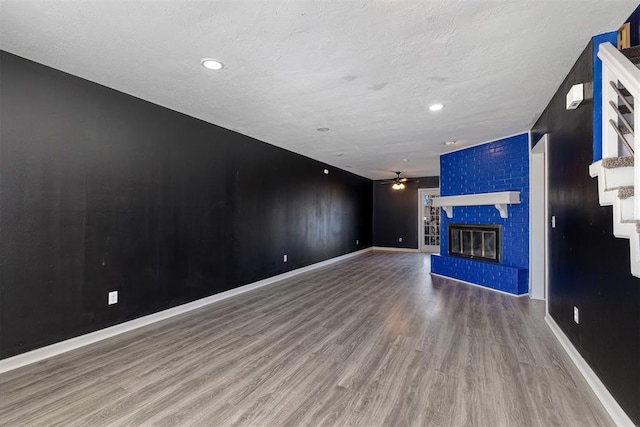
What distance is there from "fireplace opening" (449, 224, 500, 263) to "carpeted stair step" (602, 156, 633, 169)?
11.2 ft

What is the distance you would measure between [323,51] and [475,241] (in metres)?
4.53

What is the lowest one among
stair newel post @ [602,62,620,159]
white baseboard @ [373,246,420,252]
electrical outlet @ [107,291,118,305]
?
white baseboard @ [373,246,420,252]

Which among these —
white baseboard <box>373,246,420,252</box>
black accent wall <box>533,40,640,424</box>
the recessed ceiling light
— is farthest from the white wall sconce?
white baseboard <box>373,246,420,252</box>

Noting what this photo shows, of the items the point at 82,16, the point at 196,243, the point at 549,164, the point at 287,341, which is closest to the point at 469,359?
the point at 287,341

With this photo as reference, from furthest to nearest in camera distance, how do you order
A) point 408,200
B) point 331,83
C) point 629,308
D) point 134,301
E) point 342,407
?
point 408,200, point 134,301, point 331,83, point 342,407, point 629,308

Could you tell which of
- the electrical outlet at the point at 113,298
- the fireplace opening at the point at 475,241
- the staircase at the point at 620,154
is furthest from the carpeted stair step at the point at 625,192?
the electrical outlet at the point at 113,298

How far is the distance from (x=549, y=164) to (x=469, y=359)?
240cm

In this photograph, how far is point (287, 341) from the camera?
2.81 meters

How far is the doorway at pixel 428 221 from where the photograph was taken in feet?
30.5

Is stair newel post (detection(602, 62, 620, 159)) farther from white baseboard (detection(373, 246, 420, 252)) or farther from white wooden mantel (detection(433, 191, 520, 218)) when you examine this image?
white baseboard (detection(373, 246, 420, 252))

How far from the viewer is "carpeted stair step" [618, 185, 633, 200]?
154cm

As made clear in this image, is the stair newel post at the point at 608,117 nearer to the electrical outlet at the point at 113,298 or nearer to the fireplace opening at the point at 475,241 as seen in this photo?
the fireplace opening at the point at 475,241

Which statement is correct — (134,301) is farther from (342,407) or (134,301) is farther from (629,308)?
(629,308)

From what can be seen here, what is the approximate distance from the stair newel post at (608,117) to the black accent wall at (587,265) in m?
0.30
